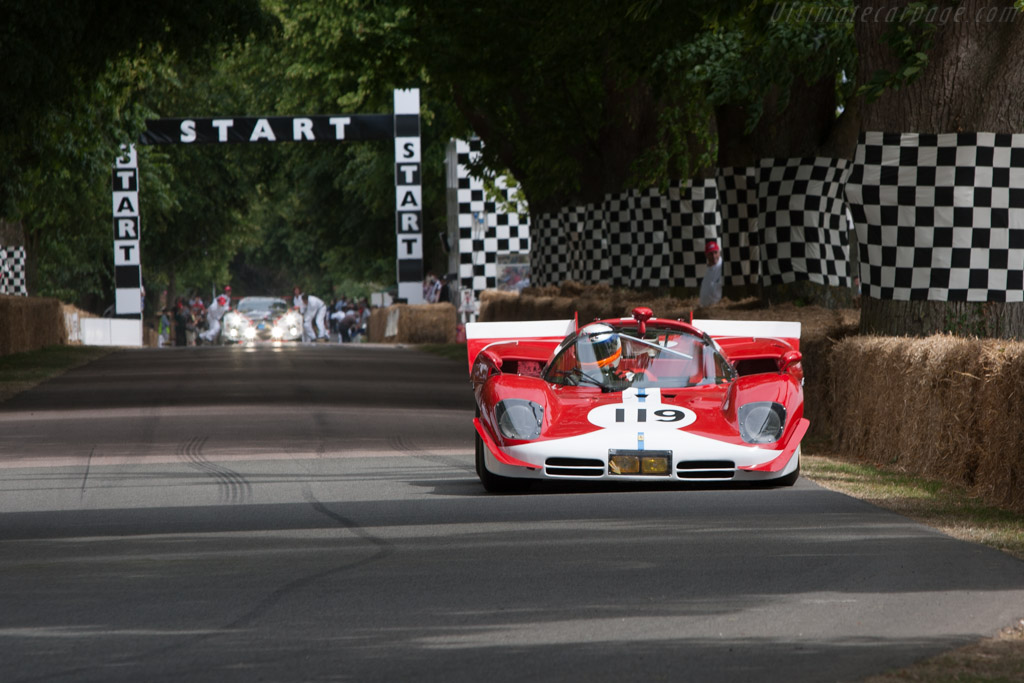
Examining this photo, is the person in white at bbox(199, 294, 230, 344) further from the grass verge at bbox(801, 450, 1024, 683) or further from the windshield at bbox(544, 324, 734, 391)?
the windshield at bbox(544, 324, 734, 391)

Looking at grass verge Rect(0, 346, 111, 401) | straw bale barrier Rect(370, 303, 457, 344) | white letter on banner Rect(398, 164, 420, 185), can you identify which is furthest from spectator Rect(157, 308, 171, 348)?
grass verge Rect(0, 346, 111, 401)

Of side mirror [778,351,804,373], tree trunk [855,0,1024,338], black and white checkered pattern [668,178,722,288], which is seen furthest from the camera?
black and white checkered pattern [668,178,722,288]

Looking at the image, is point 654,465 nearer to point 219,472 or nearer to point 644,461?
point 644,461

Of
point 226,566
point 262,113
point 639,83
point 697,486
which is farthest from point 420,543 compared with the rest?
point 262,113

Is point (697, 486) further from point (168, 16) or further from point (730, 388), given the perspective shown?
point (168, 16)

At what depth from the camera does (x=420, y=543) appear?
27.3 ft

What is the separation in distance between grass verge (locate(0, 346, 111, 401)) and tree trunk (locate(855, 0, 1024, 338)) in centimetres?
1230

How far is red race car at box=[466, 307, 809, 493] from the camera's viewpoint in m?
9.99

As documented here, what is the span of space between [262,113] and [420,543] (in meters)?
47.8

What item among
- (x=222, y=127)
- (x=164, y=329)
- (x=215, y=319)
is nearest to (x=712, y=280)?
(x=222, y=127)

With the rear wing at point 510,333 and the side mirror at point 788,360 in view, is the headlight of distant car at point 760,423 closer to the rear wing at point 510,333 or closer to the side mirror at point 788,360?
the side mirror at point 788,360

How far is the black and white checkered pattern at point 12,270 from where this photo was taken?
42.5m

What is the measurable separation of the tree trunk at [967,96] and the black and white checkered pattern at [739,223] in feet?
24.2

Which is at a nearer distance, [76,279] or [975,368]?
[975,368]
